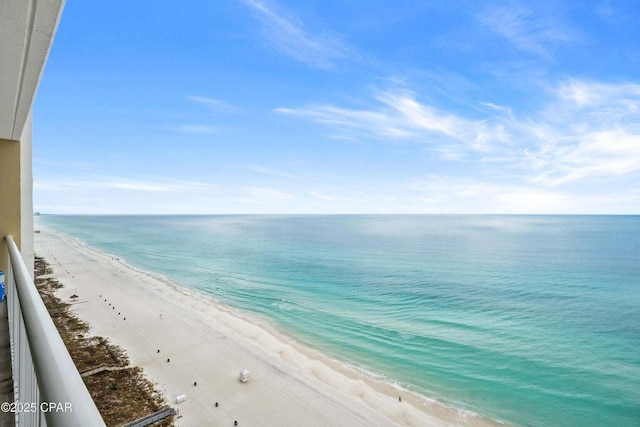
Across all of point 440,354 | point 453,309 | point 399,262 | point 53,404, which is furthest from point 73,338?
point 399,262

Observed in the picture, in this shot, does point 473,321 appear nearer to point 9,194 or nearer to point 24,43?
point 9,194

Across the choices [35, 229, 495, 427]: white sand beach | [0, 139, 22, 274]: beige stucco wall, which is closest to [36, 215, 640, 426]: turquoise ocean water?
[35, 229, 495, 427]: white sand beach

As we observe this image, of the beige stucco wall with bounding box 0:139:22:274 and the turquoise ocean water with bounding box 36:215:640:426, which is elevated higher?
the beige stucco wall with bounding box 0:139:22:274

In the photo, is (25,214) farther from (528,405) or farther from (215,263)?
(215,263)

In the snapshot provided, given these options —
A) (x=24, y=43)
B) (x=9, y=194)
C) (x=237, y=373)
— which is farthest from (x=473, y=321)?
(x=24, y=43)

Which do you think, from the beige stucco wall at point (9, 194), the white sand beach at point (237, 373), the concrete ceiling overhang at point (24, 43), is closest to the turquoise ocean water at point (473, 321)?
the white sand beach at point (237, 373)

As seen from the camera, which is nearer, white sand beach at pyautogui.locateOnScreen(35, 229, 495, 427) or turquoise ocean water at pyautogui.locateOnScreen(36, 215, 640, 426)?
white sand beach at pyautogui.locateOnScreen(35, 229, 495, 427)

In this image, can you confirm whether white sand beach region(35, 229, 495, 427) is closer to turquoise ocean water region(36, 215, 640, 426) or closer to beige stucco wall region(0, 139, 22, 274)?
turquoise ocean water region(36, 215, 640, 426)
